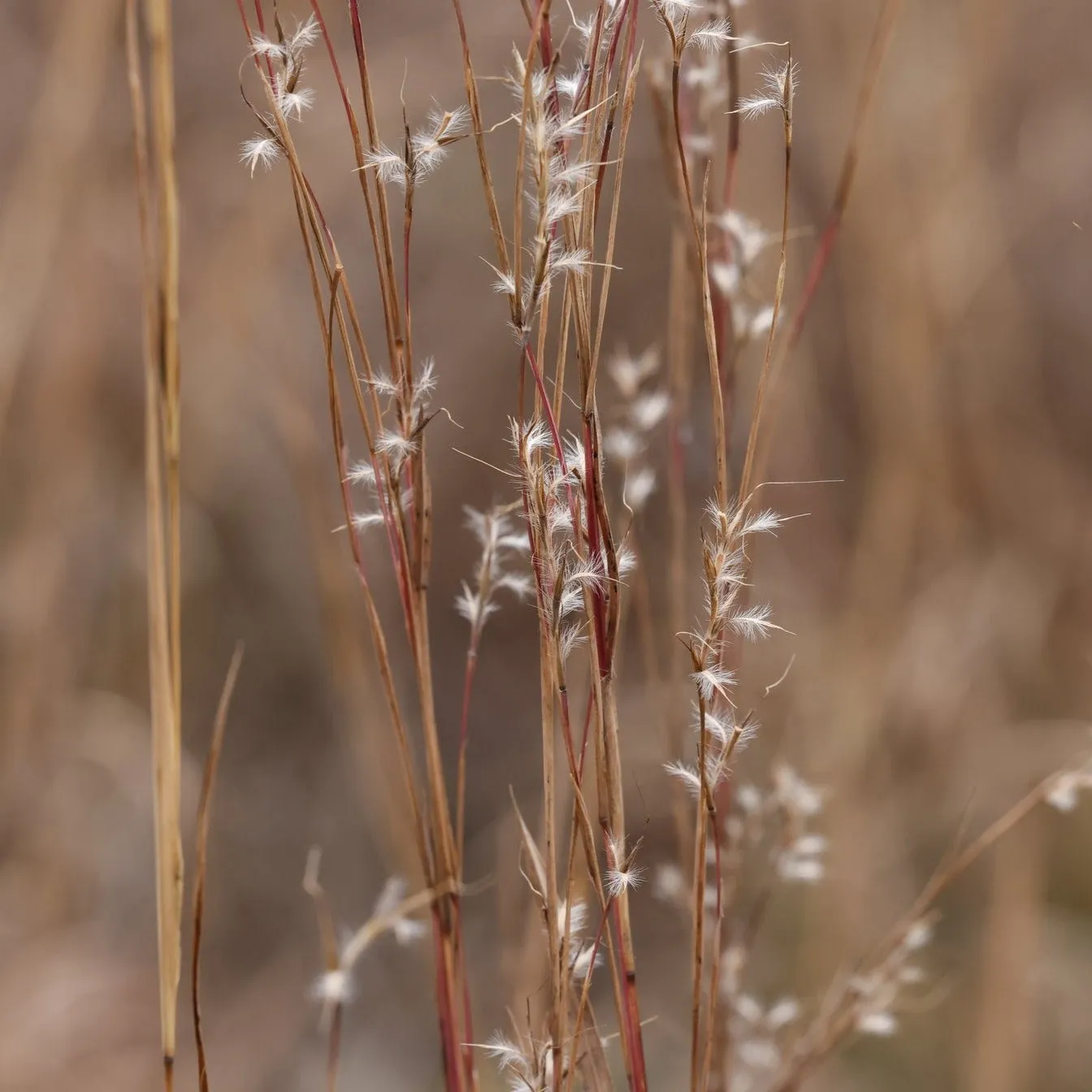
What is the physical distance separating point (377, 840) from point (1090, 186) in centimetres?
110

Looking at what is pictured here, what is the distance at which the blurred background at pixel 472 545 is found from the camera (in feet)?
2.87

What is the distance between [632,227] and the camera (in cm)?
116

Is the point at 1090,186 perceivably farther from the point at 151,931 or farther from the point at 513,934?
the point at 151,931

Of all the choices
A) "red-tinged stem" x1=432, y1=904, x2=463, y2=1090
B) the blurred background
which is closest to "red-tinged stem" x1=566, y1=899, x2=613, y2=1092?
"red-tinged stem" x1=432, y1=904, x2=463, y2=1090

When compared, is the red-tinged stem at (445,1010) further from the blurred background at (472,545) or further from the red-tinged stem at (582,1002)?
the blurred background at (472,545)

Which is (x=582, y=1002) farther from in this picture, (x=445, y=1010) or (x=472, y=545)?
(x=472, y=545)

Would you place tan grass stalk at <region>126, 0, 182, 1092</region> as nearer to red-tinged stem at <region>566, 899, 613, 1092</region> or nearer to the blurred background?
red-tinged stem at <region>566, 899, 613, 1092</region>

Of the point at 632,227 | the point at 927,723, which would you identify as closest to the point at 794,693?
the point at 927,723

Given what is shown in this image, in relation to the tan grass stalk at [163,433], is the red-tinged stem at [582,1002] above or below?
below

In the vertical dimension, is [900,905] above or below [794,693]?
below

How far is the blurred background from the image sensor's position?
0.88 m

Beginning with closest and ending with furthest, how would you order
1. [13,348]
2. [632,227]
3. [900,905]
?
[13,348], [900,905], [632,227]

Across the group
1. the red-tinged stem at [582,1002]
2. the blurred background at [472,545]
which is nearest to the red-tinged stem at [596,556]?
the red-tinged stem at [582,1002]

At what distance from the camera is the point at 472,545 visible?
1138 millimetres
